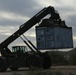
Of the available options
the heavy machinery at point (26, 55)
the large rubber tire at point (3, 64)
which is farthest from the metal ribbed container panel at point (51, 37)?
the large rubber tire at point (3, 64)

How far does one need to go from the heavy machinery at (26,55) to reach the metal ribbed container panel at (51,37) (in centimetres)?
110

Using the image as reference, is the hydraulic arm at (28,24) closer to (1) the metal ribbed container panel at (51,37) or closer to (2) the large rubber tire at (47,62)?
(1) the metal ribbed container panel at (51,37)

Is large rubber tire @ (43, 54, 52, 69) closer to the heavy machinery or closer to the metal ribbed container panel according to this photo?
the heavy machinery

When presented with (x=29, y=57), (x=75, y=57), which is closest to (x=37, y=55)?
(x=29, y=57)

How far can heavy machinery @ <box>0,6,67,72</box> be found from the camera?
43031mm

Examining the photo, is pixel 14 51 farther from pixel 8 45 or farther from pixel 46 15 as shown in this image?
pixel 46 15

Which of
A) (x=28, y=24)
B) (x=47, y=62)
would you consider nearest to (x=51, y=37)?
(x=28, y=24)

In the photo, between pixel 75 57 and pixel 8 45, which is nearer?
pixel 8 45

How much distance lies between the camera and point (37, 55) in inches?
1719

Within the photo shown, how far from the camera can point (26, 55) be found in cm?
4362

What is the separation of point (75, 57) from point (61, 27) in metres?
15.8

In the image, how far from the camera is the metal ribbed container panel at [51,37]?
142ft

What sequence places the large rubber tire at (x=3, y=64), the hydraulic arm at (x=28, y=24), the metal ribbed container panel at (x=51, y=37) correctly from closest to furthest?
the large rubber tire at (x=3, y=64) → the metal ribbed container panel at (x=51, y=37) → the hydraulic arm at (x=28, y=24)

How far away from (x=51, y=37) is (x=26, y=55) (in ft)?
11.8
